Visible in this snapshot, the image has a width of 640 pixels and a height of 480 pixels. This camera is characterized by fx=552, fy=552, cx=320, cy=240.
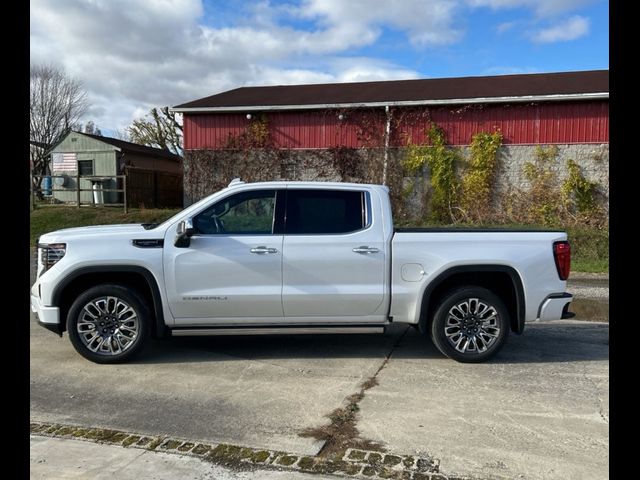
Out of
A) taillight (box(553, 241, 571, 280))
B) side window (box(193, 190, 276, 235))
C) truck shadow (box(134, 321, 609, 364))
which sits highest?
side window (box(193, 190, 276, 235))

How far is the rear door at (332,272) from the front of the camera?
578 centimetres

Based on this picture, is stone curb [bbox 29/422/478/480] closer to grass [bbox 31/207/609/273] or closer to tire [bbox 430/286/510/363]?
tire [bbox 430/286/510/363]

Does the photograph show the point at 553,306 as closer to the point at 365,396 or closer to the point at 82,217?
the point at 365,396

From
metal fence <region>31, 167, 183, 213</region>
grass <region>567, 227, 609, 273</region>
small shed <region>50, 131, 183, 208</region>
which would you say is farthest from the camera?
small shed <region>50, 131, 183, 208</region>

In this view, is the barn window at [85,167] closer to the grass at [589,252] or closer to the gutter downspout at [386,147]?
the gutter downspout at [386,147]

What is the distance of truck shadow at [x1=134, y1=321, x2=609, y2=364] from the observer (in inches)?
243

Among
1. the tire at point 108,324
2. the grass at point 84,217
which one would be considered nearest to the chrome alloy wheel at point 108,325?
the tire at point 108,324

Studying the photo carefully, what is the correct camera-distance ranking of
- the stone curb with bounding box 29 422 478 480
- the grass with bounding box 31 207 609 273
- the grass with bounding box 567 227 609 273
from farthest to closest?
the grass with bounding box 31 207 609 273 < the grass with bounding box 567 227 609 273 < the stone curb with bounding box 29 422 478 480

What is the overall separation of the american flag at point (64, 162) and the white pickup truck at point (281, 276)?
24.5m

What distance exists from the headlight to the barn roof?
15.7 m

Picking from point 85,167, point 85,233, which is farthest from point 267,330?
point 85,167

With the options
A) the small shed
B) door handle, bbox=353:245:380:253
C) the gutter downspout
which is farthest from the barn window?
door handle, bbox=353:245:380:253
